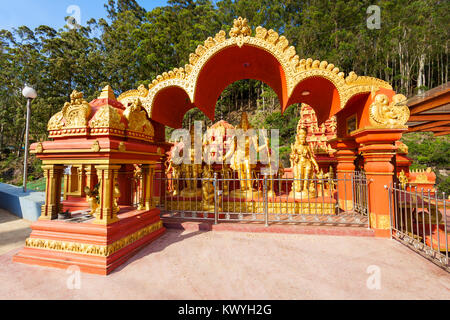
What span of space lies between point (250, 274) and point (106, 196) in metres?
2.94

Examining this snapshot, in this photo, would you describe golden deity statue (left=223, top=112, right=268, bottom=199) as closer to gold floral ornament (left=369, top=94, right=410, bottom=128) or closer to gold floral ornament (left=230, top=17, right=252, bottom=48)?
gold floral ornament (left=230, top=17, right=252, bottom=48)

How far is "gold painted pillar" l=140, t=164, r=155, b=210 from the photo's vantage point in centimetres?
493

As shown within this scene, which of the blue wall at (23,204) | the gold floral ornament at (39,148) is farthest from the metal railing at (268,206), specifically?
the blue wall at (23,204)

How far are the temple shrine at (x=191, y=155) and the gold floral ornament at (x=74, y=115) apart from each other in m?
0.02

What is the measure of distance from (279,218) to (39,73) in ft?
150

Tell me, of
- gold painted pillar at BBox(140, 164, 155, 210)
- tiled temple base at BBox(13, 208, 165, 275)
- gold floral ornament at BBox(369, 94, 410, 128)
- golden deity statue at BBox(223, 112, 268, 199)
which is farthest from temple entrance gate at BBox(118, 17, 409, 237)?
tiled temple base at BBox(13, 208, 165, 275)

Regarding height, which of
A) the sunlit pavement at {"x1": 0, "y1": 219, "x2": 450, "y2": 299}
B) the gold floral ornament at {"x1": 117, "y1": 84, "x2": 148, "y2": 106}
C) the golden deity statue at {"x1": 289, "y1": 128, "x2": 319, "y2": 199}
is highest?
the gold floral ornament at {"x1": 117, "y1": 84, "x2": 148, "y2": 106}

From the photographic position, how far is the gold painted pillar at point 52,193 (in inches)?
164

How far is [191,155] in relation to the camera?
7.02 metres

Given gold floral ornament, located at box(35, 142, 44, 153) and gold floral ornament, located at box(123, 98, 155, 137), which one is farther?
gold floral ornament, located at box(123, 98, 155, 137)

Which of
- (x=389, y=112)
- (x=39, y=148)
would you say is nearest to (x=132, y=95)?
(x=39, y=148)

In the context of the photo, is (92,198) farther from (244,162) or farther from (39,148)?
(244,162)

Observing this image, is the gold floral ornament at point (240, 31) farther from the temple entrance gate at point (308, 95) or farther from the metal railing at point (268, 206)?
the metal railing at point (268, 206)
